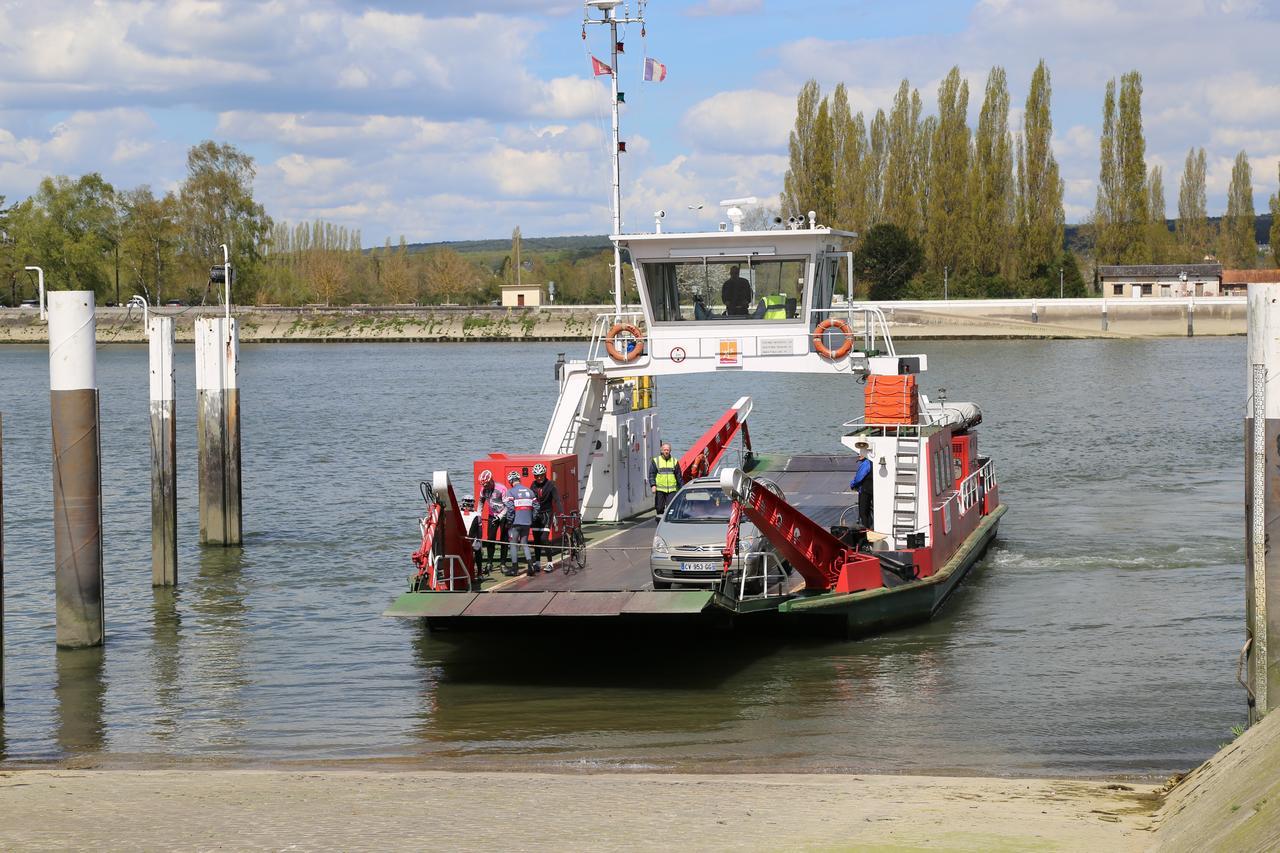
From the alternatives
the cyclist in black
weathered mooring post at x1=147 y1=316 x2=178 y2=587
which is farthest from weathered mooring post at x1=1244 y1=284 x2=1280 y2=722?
weathered mooring post at x1=147 y1=316 x2=178 y2=587

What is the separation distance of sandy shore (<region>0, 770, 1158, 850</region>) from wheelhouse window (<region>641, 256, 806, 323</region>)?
1101 centimetres

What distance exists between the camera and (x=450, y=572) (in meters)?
18.2

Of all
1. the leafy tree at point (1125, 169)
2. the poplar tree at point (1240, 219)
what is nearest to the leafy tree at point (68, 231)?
the leafy tree at point (1125, 169)

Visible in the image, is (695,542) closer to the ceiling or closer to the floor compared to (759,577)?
closer to the ceiling

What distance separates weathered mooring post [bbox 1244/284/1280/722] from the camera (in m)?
12.6

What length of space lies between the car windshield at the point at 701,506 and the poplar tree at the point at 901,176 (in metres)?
98.4

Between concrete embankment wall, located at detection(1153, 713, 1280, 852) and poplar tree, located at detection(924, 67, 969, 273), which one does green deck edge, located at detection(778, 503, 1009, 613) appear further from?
poplar tree, located at detection(924, 67, 969, 273)

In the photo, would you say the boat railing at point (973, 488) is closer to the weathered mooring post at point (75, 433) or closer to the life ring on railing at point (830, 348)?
the life ring on railing at point (830, 348)

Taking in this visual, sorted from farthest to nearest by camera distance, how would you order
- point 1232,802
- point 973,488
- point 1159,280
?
point 1159,280, point 973,488, point 1232,802

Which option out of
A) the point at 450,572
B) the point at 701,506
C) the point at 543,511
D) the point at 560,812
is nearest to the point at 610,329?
the point at 543,511

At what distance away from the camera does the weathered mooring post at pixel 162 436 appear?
23812mm

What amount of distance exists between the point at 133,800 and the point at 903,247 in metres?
106

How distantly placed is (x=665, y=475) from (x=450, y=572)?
7.82m

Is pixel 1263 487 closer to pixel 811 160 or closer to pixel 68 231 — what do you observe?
pixel 811 160
